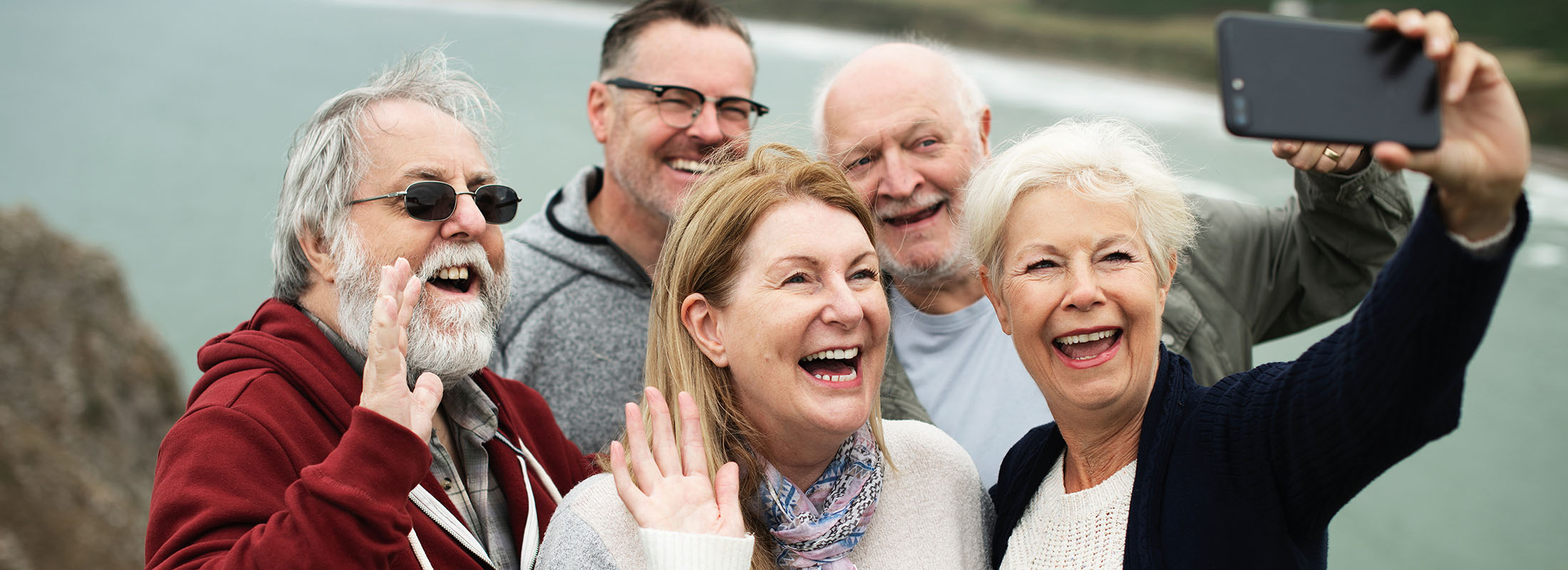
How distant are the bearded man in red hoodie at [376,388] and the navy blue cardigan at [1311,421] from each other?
158cm

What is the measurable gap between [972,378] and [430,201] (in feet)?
6.41

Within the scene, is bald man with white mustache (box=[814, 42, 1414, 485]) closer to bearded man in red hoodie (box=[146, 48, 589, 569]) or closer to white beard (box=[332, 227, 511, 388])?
bearded man in red hoodie (box=[146, 48, 589, 569])

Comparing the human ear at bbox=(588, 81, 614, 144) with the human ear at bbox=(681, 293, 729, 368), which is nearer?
the human ear at bbox=(681, 293, 729, 368)

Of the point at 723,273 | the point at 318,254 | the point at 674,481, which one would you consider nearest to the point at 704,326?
the point at 723,273

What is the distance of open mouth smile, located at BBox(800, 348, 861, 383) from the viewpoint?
257 cm

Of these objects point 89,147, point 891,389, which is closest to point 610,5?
point 89,147

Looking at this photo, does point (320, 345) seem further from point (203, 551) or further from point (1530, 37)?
point (1530, 37)

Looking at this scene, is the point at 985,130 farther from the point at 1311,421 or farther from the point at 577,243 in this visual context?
the point at 1311,421

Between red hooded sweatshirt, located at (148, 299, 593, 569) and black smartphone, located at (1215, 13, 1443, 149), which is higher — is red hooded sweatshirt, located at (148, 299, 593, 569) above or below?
below

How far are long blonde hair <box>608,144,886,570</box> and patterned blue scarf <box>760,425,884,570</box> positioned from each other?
6cm

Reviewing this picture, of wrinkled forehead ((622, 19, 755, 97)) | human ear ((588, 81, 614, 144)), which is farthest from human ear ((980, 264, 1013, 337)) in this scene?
human ear ((588, 81, 614, 144))

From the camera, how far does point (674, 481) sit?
2.34m

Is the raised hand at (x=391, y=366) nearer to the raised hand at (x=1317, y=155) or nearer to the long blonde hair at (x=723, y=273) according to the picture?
the long blonde hair at (x=723, y=273)

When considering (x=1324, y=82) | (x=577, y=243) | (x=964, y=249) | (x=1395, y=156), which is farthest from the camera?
(x=577, y=243)
